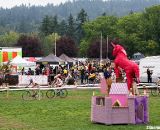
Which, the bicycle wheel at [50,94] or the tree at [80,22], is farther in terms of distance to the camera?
the tree at [80,22]

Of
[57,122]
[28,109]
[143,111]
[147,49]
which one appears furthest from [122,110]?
[147,49]

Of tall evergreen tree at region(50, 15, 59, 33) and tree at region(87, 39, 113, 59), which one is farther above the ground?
tall evergreen tree at region(50, 15, 59, 33)

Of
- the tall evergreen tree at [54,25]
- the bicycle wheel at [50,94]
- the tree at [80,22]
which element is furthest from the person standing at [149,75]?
the tall evergreen tree at [54,25]

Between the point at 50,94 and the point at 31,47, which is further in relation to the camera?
the point at 31,47

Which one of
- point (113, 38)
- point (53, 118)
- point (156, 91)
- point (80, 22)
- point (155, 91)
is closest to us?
point (53, 118)

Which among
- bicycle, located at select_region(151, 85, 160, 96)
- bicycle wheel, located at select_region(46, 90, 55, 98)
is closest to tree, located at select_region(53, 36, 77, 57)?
bicycle, located at select_region(151, 85, 160, 96)

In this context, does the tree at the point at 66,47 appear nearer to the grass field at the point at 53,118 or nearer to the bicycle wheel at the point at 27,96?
the bicycle wheel at the point at 27,96

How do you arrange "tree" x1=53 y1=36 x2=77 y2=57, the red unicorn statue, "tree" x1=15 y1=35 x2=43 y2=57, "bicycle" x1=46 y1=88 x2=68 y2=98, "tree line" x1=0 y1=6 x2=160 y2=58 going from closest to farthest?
the red unicorn statue → "bicycle" x1=46 y1=88 x2=68 y2=98 → "tree line" x1=0 y1=6 x2=160 y2=58 → "tree" x1=15 y1=35 x2=43 y2=57 → "tree" x1=53 y1=36 x2=77 y2=57

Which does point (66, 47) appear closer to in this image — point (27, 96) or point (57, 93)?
point (57, 93)

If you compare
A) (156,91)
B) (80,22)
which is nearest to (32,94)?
(156,91)

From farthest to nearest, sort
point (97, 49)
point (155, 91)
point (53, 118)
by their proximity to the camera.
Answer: point (97, 49) < point (155, 91) < point (53, 118)

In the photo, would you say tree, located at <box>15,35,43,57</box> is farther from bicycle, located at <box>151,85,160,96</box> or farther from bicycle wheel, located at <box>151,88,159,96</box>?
bicycle, located at <box>151,85,160,96</box>

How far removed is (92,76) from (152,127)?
28538mm

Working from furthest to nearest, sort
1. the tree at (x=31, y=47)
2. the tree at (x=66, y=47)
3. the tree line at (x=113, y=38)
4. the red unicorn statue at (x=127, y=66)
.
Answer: the tree at (x=66, y=47) → the tree at (x=31, y=47) → the tree line at (x=113, y=38) → the red unicorn statue at (x=127, y=66)
